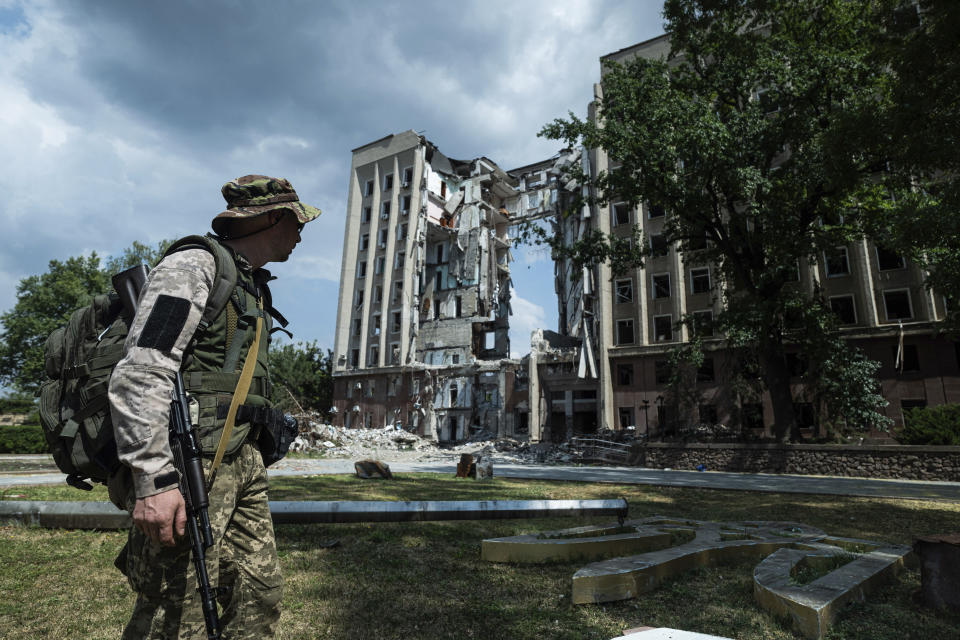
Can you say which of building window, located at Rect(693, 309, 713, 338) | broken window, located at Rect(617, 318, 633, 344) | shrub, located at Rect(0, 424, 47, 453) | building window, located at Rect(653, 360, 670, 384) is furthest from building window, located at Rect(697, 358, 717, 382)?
shrub, located at Rect(0, 424, 47, 453)

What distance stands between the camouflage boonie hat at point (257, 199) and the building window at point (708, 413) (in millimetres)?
29724

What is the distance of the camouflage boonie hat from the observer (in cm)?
274

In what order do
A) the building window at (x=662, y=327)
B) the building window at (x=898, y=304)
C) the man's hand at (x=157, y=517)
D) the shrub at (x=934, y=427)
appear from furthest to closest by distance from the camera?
the building window at (x=662, y=327), the building window at (x=898, y=304), the shrub at (x=934, y=427), the man's hand at (x=157, y=517)

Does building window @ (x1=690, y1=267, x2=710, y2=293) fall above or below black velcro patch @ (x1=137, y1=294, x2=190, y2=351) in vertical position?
above

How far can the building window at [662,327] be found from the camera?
31203 mm

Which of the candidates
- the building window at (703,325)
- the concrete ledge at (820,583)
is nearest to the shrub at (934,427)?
the building window at (703,325)

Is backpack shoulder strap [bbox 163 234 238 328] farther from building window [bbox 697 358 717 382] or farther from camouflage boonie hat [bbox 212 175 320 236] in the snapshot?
building window [bbox 697 358 717 382]

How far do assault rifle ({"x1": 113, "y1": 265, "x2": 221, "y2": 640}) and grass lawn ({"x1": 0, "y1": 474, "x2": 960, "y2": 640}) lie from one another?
1.04 metres

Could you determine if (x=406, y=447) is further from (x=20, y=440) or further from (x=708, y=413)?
(x=20, y=440)

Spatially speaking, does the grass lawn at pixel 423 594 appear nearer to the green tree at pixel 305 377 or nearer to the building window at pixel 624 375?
the building window at pixel 624 375

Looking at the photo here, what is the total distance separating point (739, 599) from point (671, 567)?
544 millimetres

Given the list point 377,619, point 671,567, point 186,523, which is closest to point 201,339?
point 186,523

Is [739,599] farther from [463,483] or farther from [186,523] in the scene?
[463,483]

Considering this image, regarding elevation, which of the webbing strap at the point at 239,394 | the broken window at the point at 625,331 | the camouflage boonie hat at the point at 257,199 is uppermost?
the broken window at the point at 625,331
